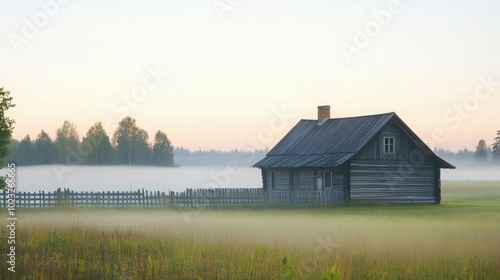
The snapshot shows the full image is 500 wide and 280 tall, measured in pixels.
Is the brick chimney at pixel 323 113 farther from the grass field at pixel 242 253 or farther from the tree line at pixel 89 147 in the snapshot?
the tree line at pixel 89 147

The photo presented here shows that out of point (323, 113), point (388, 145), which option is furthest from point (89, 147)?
point (388, 145)

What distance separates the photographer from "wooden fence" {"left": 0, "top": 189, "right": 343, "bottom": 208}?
41062 mm

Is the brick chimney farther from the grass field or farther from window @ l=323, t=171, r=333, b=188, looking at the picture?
the grass field

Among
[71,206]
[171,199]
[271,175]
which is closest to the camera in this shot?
[71,206]

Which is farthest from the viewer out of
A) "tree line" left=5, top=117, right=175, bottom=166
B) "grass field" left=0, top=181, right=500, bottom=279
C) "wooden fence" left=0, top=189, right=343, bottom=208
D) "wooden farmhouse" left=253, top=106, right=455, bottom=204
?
"tree line" left=5, top=117, right=175, bottom=166

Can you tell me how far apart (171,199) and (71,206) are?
22.9 ft

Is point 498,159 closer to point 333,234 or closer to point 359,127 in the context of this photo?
point 359,127

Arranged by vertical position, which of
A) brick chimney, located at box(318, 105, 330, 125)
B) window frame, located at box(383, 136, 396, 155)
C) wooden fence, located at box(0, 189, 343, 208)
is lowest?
wooden fence, located at box(0, 189, 343, 208)

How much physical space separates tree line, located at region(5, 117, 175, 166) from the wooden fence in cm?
7675

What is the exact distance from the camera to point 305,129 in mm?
55312

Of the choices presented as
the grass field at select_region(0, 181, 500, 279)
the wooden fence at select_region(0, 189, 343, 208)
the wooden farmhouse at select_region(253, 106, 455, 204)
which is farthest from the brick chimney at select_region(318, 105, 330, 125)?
the grass field at select_region(0, 181, 500, 279)

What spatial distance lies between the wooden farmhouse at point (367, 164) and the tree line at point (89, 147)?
74.7 m

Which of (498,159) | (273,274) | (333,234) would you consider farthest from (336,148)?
(498,159)

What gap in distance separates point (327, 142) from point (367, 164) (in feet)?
17.0
